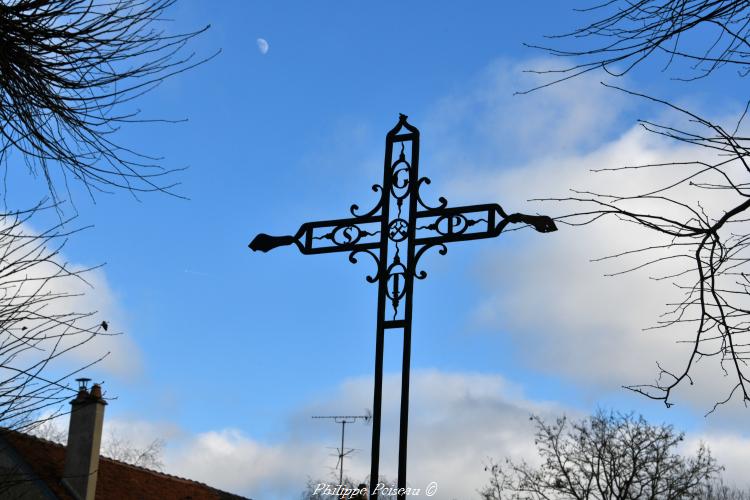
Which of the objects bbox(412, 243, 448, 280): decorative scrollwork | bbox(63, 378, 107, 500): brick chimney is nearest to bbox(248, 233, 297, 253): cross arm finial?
bbox(412, 243, 448, 280): decorative scrollwork

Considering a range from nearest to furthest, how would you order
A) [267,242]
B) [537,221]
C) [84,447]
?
[537,221]
[267,242]
[84,447]

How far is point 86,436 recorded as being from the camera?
19.8 m

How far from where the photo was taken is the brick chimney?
63.9 ft

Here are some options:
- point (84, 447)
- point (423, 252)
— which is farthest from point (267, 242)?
point (84, 447)

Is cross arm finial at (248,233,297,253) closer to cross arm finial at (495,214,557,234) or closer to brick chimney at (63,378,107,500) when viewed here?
cross arm finial at (495,214,557,234)

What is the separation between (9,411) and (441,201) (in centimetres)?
274

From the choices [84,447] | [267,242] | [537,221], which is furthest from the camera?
[84,447]

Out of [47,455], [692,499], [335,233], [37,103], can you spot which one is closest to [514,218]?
[335,233]

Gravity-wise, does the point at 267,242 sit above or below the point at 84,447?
below

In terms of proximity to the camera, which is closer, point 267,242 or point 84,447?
point 267,242

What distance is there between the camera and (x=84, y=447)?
64.5ft

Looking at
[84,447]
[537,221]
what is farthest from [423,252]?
[84,447]

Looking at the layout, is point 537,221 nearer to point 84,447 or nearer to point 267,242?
point 267,242

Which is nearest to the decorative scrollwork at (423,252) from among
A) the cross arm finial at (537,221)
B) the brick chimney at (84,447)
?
the cross arm finial at (537,221)
